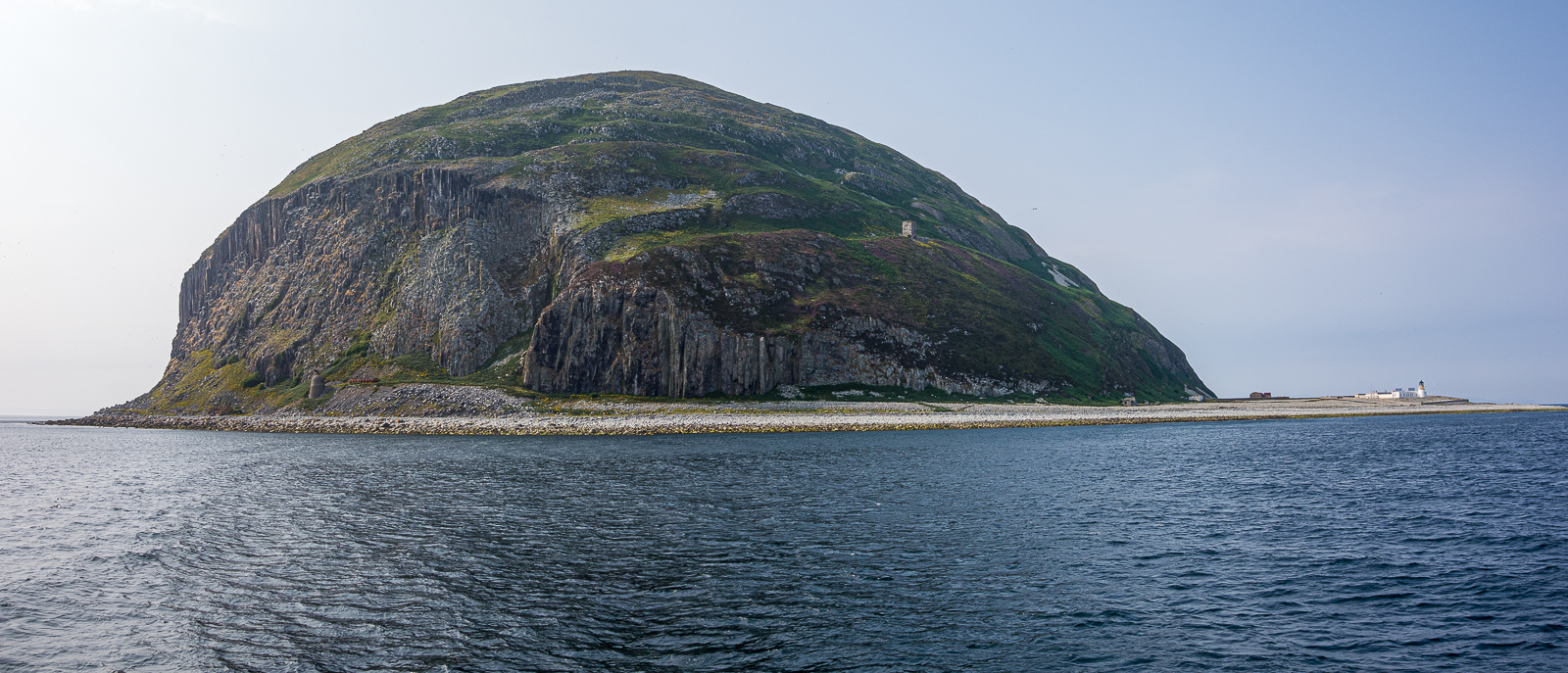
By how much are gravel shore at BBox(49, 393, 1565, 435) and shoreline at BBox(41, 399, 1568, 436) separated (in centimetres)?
13

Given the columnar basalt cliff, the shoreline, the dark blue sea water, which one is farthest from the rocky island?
the dark blue sea water

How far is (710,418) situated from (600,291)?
34.0 m

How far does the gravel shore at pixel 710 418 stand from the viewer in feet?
293

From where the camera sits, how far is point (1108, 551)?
28.9 metres

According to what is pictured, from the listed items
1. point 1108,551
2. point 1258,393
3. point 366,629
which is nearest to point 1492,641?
point 1108,551

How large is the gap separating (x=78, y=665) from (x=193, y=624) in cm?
299

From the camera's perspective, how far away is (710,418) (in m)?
93.9

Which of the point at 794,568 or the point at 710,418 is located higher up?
the point at 710,418

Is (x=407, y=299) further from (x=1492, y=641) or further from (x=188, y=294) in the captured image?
(x=1492, y=641)

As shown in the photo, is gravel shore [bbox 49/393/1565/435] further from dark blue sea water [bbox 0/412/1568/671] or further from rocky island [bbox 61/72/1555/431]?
dark blue sea water [bbox 0/412/1568/671]

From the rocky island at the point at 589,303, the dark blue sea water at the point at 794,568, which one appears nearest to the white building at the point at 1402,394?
the rocky island at the point at 589,303

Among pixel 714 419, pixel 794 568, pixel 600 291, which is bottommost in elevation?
pixel 794 568

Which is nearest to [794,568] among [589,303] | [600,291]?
[589,303]

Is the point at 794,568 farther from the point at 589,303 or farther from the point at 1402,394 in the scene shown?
the point at 1402,394
